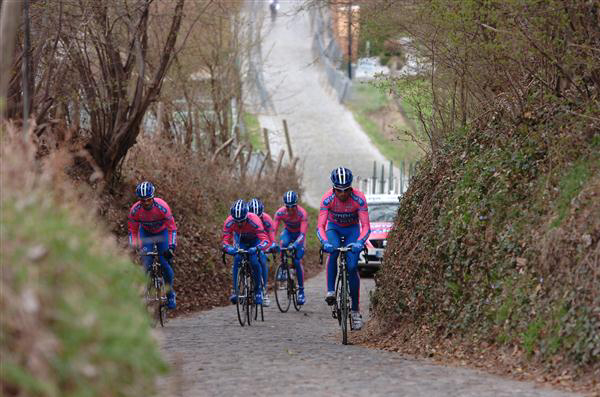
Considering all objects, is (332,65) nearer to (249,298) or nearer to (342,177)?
(249,298)

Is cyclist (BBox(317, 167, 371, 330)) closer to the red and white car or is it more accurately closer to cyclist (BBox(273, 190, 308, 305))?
cyclist (BBox(273, 190, 308, 305))

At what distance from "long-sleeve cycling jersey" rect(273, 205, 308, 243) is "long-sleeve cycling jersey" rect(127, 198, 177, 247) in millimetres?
3645

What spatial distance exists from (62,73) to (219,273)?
6090 millimetres

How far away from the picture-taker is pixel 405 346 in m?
14.5

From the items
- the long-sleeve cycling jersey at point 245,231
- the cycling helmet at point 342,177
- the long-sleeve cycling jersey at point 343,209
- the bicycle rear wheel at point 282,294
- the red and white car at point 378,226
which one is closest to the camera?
the cycling helmet at point 342,177

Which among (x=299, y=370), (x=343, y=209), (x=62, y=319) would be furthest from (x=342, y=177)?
(x=62, y=319)

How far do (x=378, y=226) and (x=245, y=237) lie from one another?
10.7 m

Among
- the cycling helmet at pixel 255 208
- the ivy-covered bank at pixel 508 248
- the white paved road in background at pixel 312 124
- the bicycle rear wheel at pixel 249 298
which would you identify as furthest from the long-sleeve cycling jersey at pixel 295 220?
the white paved road in background at pixel 312 124

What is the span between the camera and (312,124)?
224ft

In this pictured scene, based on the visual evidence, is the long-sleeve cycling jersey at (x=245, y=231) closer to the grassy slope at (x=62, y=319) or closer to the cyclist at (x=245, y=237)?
the cyclist at (x=245, y=237)

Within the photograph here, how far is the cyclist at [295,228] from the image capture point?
21609mm

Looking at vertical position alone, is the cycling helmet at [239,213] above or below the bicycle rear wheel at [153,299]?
above

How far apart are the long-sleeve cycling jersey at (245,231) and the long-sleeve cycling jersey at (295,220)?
227cm

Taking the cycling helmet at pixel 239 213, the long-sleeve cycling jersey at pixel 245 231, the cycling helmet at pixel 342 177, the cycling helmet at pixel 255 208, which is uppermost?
the cycling helmet at pixel 342 177
